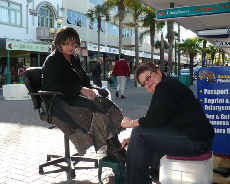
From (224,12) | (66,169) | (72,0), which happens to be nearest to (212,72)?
(224,12)

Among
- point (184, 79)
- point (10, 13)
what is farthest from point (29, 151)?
point (10, 13)

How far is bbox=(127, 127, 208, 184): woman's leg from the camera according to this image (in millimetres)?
2744

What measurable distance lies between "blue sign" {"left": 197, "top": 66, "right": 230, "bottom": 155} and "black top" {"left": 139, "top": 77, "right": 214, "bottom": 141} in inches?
58.8

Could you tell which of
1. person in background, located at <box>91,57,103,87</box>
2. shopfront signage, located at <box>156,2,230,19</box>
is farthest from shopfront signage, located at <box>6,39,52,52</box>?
shopfront signage, located at <box>156,2,230,19</box>

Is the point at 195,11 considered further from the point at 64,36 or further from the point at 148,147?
the point at 148,147

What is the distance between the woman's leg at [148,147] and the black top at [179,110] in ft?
0.28

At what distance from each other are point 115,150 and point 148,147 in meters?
0.62

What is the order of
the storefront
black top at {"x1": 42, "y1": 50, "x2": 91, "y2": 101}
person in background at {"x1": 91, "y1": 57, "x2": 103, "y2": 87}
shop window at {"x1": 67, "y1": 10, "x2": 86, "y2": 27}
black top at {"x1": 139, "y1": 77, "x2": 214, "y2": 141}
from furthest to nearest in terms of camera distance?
shop window at {"x1": 67, "y1": 10, "x2": 86, "y2": 27}, the storefront, person in background at {"x1": 91, "y1": 57, "x2": 103, "y2": 87}, black top at {"x1": 42, "y1": 50, "x2": 91, "y2": 101}, black top at {"x1": 139, "y1": 77, "x2": 214, "y2": 141}

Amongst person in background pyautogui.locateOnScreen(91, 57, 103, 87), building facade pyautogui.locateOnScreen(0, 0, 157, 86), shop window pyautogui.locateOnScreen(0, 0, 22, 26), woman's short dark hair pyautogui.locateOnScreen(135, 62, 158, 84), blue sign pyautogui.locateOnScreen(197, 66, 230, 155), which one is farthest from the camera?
shop window pyautogui.locateOnScreen(0, 0, 22, 26)

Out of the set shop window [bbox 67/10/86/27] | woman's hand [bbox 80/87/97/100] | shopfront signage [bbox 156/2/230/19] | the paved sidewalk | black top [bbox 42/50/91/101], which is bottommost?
the paved sidewalk

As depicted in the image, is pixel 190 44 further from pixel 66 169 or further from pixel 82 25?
pixel 66 169

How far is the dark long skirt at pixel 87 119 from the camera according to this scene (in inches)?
134

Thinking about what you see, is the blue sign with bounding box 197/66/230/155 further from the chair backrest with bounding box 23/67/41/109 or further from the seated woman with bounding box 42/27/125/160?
the chair backrest with bounding box 23/67/41/109

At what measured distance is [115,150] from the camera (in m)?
3.39
